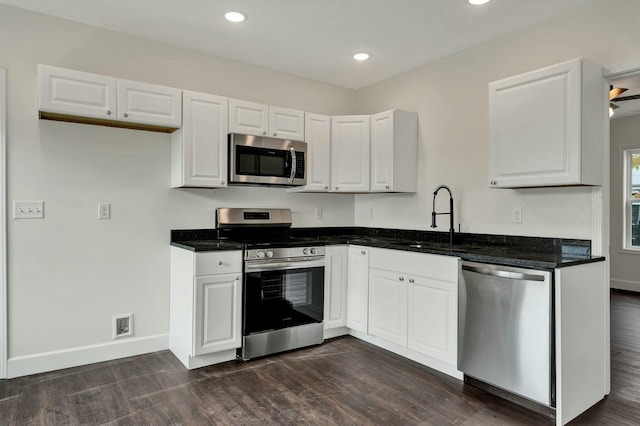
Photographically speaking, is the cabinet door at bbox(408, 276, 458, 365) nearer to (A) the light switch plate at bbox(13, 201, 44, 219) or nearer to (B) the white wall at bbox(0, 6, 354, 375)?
(B) the white wall at bbox(0, 6, 354, 375)

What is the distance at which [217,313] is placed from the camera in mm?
3023

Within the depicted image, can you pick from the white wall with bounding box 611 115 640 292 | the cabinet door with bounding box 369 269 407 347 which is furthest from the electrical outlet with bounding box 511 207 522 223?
the white wall with bounding box 611 115 640 292

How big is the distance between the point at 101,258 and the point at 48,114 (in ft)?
3.62

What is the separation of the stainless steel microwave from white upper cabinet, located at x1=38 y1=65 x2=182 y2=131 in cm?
54

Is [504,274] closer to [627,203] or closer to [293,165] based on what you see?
[293,165]

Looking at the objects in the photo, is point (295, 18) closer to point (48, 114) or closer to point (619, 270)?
point (48, 114)

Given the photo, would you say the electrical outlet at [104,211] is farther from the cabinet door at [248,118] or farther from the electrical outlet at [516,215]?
the electrical outlet at [516,215]

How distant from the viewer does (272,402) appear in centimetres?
249

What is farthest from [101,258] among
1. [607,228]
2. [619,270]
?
[619,270]

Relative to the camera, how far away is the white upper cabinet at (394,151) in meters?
3.74

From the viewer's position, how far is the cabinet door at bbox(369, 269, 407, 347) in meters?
3.13

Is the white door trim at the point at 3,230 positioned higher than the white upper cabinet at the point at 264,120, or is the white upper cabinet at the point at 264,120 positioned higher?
the white upper cabinet at the point at 264,120

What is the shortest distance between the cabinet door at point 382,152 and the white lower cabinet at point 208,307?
1.52m

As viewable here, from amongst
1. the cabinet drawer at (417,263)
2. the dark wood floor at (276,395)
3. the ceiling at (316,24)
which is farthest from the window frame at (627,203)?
the cabinet drawer at (417,263)
